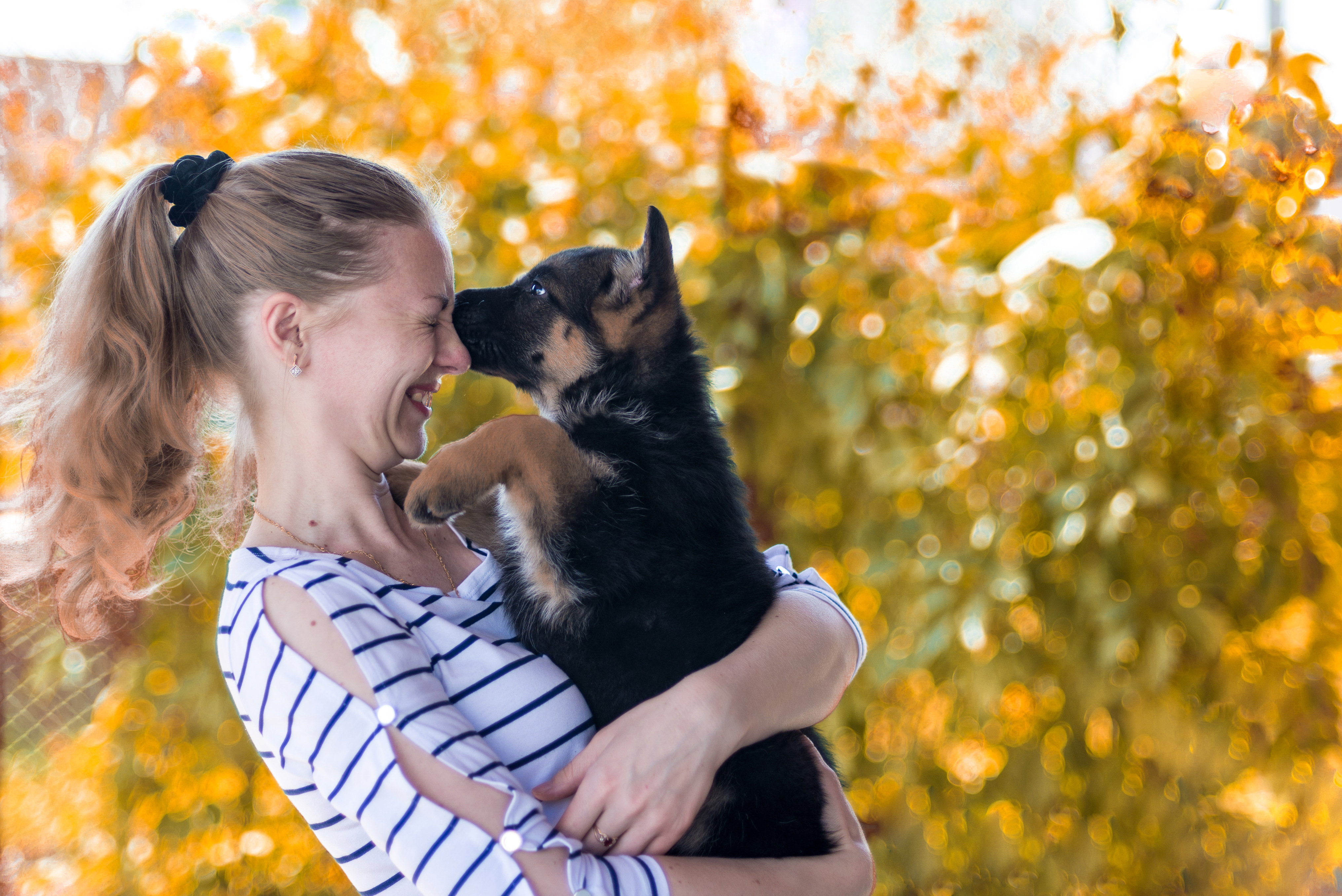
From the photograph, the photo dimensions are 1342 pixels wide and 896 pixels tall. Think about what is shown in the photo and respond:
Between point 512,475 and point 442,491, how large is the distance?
0.13m

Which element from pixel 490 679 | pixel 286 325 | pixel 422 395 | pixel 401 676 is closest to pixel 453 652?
pixel 490 679

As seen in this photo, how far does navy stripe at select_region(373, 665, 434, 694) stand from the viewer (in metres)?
1.15

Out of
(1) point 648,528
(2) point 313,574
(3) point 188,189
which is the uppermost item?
(3) point 188,189

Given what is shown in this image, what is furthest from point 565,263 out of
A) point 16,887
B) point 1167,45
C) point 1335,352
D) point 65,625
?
point 16,887

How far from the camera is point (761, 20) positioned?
2967mm

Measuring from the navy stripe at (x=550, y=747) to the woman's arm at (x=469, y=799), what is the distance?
0.15 m

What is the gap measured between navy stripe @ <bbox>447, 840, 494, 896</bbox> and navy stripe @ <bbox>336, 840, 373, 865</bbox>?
0.92 feet

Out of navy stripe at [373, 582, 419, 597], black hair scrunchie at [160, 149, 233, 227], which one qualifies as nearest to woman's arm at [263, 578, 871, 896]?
navy stripe at [373, 582, 419, 597]

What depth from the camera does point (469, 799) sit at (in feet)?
3.66

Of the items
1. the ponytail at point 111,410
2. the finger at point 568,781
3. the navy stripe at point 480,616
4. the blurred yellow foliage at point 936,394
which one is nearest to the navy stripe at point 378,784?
the finger at point 568,781

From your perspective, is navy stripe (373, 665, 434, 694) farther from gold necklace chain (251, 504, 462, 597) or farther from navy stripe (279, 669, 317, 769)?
gold necklace chain (251, 504, 462, 597)

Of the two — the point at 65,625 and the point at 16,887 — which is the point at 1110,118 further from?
the point at 16,887

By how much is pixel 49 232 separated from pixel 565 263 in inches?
71.0

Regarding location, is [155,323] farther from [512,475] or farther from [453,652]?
[453,652]
